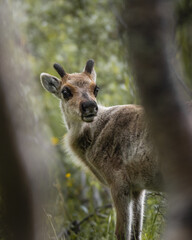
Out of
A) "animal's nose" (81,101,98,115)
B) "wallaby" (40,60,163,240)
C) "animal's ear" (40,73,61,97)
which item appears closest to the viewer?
"wallaby" (40,60,163,240)

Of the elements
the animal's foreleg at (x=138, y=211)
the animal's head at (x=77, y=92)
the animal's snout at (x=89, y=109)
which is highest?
the animal's head at (x=77, y=92)

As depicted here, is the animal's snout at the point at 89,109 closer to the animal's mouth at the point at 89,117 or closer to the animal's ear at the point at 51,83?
the animal's mouth at the point at 89,117

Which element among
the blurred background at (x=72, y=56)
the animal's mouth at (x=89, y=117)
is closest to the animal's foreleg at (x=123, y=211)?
the animal's mouth at (x=89, y=117)

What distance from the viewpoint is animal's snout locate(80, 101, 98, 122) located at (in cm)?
614

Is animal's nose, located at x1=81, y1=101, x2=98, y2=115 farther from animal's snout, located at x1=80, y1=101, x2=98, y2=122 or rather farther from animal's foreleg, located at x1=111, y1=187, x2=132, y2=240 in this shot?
animal's foreleg, located at x1=111, y1=187, x2=132, y2=240

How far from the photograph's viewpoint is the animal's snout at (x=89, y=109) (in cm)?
614

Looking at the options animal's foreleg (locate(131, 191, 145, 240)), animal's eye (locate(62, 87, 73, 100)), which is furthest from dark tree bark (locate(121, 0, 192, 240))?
animal's eye (locate(62, 87, 73, 100))

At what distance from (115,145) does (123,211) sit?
1.12m

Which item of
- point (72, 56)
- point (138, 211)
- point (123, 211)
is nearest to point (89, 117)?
point (123, 211)

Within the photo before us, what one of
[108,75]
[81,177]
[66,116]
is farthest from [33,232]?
[108,75]

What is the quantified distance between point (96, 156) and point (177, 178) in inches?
190

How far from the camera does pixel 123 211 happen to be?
5879 mm

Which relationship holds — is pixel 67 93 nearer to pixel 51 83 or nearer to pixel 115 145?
pixel 51 83

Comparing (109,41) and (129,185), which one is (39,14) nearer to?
(109,41)
